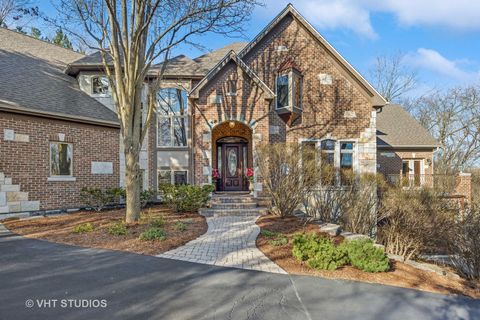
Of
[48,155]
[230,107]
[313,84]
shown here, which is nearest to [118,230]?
[48,155]

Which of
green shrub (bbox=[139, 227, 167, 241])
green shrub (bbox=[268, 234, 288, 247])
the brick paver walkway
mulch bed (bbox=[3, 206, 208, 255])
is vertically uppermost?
green shrub (bbox=[139, 227, 167, 241])

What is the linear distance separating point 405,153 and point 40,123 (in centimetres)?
1884

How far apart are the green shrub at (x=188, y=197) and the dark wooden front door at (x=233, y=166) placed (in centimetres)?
336

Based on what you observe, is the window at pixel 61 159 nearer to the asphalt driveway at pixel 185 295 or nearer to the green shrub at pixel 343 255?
the asphalt driveway at pixel 185 295

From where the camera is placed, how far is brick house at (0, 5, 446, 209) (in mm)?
11516

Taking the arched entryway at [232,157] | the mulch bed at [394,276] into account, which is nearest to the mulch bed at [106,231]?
the mulch bed at [394,276]

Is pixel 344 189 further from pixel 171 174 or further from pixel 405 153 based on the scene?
pixel 405 153

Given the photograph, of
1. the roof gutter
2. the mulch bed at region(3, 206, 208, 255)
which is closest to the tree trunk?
the mulch bed at region(3, 206, 208, 255)

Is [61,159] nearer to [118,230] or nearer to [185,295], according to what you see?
[118,230]

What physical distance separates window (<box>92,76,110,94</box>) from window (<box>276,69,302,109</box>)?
810 cm

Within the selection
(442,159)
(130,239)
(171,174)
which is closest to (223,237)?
(130,239)

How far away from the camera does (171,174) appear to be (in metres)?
13.4

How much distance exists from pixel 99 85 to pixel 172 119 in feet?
12.5

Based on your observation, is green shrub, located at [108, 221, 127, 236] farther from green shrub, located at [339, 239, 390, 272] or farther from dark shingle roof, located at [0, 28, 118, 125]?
dark shingle roof, located at [0, 28, 118, 125]
